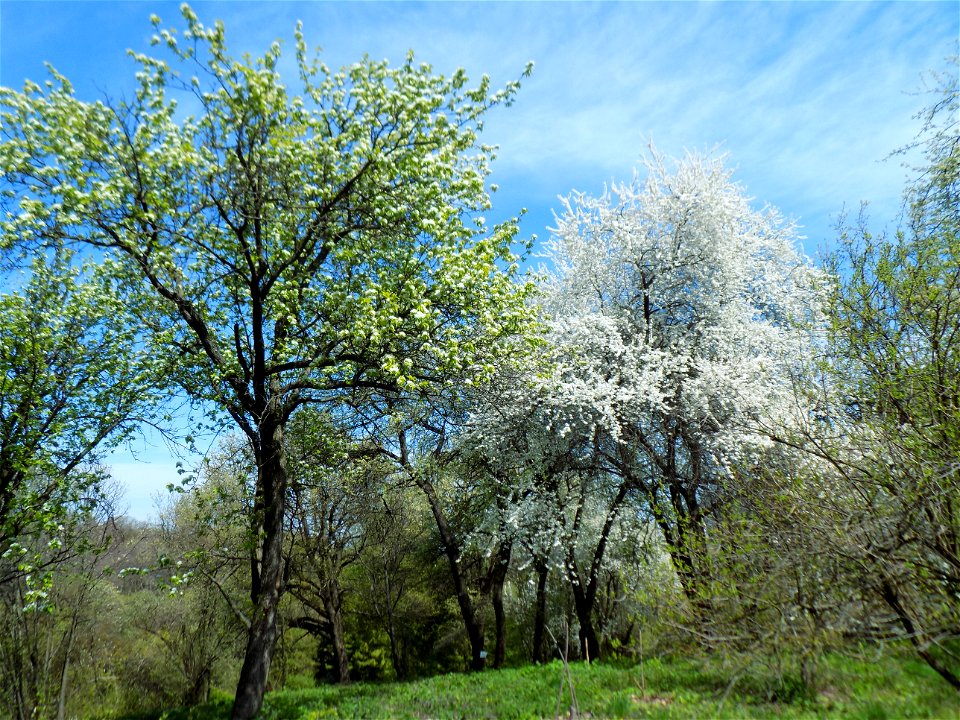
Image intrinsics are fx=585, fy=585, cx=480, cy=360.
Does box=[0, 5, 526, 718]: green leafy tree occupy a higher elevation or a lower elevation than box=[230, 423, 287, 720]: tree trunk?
higher

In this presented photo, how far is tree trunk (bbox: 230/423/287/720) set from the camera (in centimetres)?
1152

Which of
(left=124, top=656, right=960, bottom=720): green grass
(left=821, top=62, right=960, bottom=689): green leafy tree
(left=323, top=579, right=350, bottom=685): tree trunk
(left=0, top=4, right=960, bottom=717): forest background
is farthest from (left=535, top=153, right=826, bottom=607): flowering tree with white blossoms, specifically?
(left=323, top=579, right=350, bottom=685): tree trunk

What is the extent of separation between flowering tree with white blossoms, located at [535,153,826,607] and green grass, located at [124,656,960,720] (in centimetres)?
495

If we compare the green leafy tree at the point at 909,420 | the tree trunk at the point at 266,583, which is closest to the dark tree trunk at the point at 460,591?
the tree trunk at the point at 266,583

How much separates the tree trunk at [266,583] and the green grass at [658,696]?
62cm

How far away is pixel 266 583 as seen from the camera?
11.9 m

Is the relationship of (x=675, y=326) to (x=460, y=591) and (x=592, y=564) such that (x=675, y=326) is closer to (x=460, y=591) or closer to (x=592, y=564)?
(x=592, y=564)

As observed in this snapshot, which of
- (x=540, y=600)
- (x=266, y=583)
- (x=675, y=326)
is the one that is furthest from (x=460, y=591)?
(x=675, y=326)

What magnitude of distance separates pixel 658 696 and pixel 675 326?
36.8 feet

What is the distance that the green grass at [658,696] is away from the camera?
754cm

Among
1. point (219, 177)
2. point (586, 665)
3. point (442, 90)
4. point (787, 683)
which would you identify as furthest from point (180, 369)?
point (787, 683)

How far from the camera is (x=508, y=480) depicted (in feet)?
61.8

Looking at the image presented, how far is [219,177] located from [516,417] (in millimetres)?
10736

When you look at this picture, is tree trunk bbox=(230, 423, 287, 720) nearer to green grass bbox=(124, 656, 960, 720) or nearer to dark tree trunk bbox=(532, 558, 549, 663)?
green grass bbox=(124, 656, 960, 720)
